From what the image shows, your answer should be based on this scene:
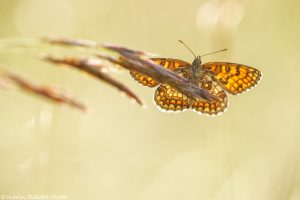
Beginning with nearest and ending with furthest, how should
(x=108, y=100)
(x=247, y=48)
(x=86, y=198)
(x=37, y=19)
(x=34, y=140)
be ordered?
1. (x=34, y=140)
2. (x=86, y=198)
3. (x=37, y=19)
4. (x=108, y=100)
5. (x=247, y=48)

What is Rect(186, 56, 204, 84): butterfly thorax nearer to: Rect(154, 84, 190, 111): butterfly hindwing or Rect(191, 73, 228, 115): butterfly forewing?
Rect(191, 73, 228, 115): butterfly forewing

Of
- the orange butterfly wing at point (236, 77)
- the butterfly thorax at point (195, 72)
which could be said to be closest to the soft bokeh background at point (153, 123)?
the orange butterfly wing at point (236, 77)

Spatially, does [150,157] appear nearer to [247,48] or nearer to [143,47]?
[143,47]

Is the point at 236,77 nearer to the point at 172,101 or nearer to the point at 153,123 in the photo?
the point at 172,101

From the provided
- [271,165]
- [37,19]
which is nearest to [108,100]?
[37,19]

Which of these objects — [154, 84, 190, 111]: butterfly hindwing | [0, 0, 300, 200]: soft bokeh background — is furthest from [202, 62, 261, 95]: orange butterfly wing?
[154, 84, 190, 111]: butterfly hindwing

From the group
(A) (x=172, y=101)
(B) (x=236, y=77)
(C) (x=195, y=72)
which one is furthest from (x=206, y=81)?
(A) (x=172, y=101)

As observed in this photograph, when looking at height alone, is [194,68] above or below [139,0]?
below
